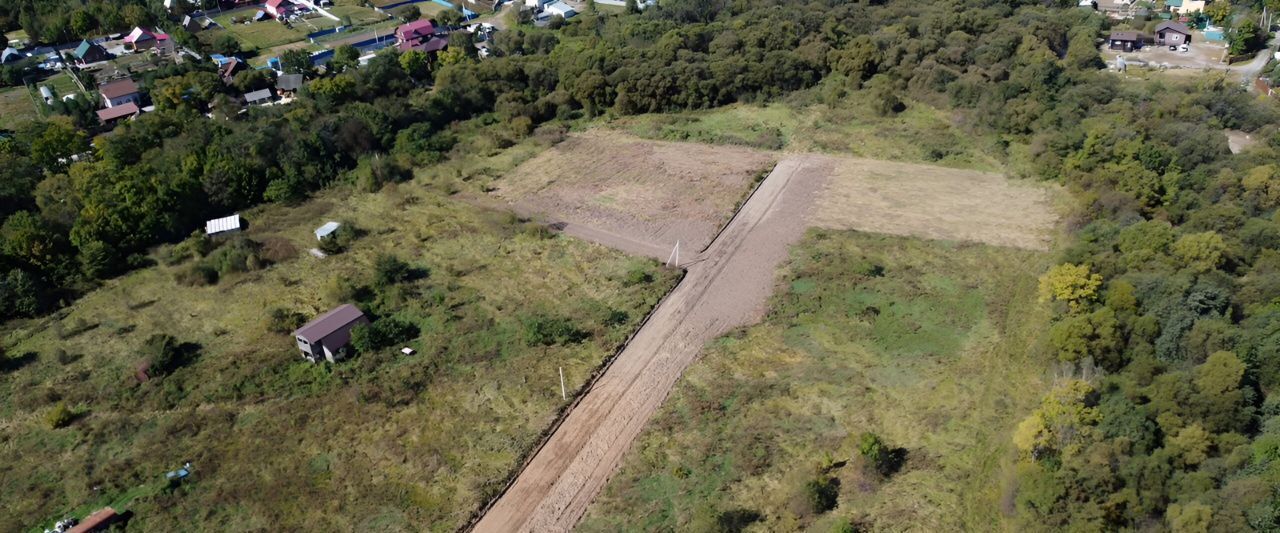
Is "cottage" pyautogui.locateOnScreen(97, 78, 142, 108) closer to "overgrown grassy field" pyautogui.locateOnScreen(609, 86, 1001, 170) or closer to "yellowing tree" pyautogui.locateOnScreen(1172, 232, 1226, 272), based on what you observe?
"overgrown grassy field" pyautogui.locateOnScreen(609, 86, 1001, 170)

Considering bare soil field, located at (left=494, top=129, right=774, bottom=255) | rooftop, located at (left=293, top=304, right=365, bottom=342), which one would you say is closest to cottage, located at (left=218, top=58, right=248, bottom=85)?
bare soil field, located at (left=494, top=129, right=774, bottom=255)

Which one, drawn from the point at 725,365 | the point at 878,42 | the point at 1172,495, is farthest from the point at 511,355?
the point at 878,42

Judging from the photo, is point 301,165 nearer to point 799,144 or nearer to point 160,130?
point 160,130

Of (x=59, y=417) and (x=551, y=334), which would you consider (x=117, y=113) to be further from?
(x=551, y=334)

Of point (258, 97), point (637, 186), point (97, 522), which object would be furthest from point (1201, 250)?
point (258, 97)

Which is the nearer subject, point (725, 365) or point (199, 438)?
point (199, 438)

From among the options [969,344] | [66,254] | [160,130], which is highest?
[160,130]

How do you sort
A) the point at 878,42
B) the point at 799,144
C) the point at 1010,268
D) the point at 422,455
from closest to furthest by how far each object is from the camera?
1. the point at 422,455
2. the point at 1010,268
3. the point at 799,144
4. the point at 878,42

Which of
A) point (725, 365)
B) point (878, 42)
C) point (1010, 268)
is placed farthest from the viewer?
point (878, 42)
